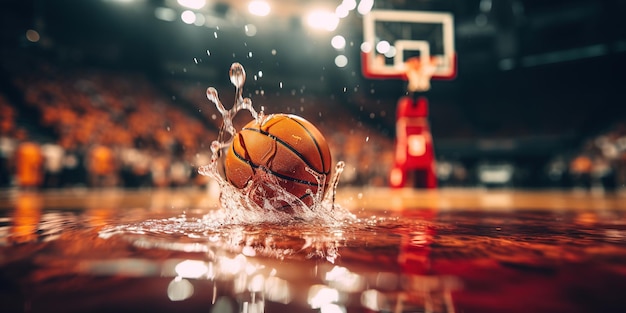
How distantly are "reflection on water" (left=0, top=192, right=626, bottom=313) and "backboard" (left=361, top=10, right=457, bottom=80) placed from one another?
6.47 metres

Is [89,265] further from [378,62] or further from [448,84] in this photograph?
[448,84]

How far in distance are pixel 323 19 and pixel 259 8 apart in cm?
153

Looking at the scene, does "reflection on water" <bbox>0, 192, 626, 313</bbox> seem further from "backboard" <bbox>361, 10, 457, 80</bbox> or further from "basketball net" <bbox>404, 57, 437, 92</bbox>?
"backboard" <bbox>361, 10, 457, 80</bbox>

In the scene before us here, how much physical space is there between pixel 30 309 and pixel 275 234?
2.78ft

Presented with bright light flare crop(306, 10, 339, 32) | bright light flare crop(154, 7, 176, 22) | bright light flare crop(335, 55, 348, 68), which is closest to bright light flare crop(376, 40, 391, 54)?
bright light flare crop(306, 10, 339, 32)

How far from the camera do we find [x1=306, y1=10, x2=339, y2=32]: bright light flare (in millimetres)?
9781

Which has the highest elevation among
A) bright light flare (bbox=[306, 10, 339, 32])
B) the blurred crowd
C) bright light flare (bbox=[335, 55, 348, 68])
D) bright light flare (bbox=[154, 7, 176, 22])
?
bright light flare (bbox=[154, 7, 176, 22])

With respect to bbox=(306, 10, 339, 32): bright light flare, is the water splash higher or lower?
lower

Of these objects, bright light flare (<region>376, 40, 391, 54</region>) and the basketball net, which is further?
bright light flare (<region>376, 40, 391, 54</region>)

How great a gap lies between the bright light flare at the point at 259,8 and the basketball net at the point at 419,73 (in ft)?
13.2

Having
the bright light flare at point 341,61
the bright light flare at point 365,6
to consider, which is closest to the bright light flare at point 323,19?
the bright light flare at point 365,6

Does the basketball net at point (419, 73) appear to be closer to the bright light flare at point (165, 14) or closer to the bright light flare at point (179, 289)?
the bright light flare at point (179, 289)

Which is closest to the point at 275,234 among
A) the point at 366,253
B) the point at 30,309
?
the point at 366,253

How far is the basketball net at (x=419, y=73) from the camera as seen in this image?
727 cm
